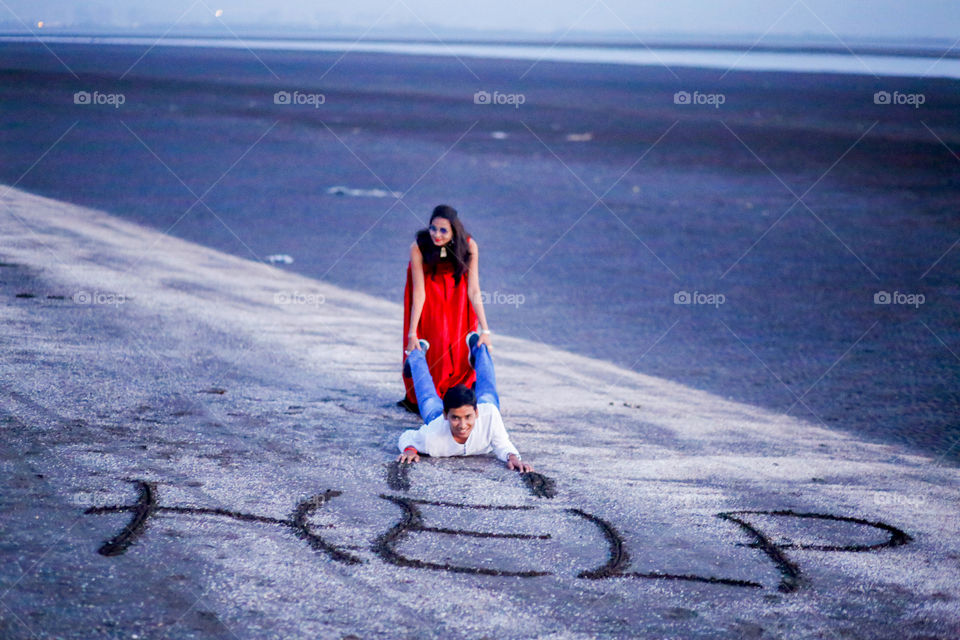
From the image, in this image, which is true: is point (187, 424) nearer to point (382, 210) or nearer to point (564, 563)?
point (564, 563)

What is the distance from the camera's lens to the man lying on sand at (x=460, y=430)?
5801 mm

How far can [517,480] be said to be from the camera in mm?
5703

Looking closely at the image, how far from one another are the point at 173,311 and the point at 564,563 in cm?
550

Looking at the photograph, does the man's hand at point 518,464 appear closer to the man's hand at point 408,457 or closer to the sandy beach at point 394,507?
the sandy beach at point 394,507

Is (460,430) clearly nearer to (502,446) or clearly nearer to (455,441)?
(455,441)

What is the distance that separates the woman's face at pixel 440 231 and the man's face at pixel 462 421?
Answer: 1448mm

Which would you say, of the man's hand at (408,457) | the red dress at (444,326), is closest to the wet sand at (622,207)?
the red dress at (444,326)

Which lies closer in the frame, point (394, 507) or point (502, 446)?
point (394, 507)

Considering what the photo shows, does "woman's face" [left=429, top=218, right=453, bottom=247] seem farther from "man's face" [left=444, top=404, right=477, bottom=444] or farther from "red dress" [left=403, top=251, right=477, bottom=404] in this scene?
"man's face" [left=444, top=404, right=477, bottom=444]

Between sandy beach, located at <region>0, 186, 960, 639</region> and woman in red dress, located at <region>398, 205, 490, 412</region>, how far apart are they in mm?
471

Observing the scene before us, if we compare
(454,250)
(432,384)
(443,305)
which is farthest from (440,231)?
(432,384)

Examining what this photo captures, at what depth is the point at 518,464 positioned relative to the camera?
5.79 m

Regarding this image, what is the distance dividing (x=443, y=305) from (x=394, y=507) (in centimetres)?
226

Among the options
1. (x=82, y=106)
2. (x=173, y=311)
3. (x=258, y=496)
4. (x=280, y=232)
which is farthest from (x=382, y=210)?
(x=82, y=106)
